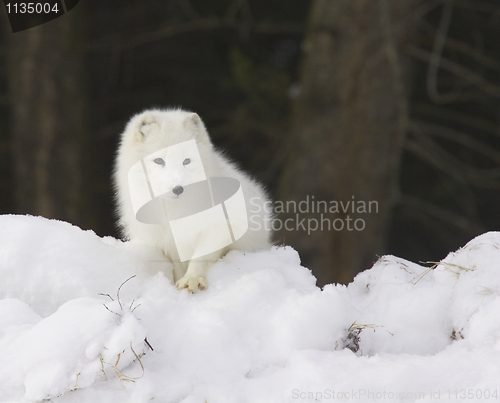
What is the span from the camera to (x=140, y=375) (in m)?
1.91

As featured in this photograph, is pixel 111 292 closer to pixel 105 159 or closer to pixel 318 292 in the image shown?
pixel 318 292

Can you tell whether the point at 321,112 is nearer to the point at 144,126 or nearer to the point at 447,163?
the point at 447,163

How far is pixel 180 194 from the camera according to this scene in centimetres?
284

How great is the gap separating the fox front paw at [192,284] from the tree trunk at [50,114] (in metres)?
4.58

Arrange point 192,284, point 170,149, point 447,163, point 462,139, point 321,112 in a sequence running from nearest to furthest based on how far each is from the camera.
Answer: point 192,284, point 170,149, point 321,112, point 462,139, point 447,163

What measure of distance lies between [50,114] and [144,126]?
395cm

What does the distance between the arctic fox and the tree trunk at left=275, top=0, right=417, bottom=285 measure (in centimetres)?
323

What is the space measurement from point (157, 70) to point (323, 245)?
526 cm

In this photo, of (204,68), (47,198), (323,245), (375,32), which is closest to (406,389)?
(323,245)

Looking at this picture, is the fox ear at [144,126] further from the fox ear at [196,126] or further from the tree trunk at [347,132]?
the tree trunk at [347,132]

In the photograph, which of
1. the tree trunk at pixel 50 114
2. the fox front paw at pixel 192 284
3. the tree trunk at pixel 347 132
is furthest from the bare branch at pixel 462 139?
the fox front paw at pixel 192 284

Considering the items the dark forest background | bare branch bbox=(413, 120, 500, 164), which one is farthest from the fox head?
bare branch bbox=(413, 120, 500, 164)

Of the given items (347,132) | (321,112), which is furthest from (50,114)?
(347,132)

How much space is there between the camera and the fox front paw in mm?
2505
